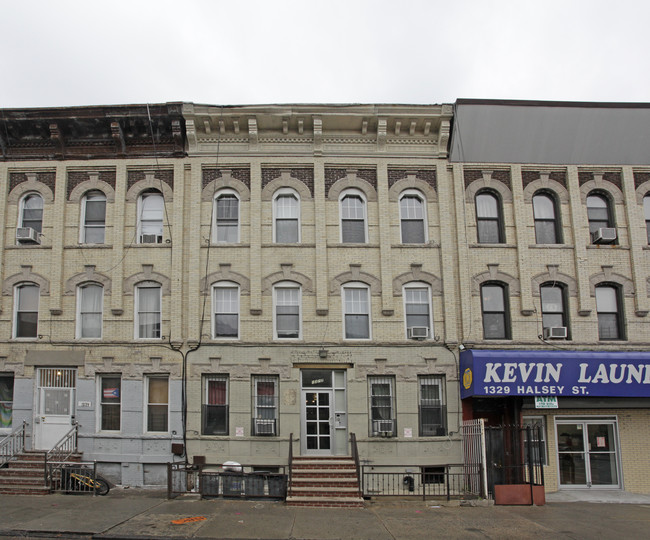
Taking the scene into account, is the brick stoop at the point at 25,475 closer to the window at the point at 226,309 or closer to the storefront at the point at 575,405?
the window at the point at 226,309

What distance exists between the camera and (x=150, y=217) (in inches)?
694

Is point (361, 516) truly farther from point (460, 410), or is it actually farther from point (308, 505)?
point (460, 410)

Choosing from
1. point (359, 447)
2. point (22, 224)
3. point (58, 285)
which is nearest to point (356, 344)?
point (359, 447)

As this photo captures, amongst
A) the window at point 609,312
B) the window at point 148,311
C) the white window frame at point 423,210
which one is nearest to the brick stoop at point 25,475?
the window at point 148,311

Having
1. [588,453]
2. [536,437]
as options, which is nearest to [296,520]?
[536,437]

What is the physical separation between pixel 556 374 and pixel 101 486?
12.2 m

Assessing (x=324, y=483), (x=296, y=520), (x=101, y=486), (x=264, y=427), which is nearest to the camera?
(x=296, y=520)

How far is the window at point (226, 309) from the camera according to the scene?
666 inches

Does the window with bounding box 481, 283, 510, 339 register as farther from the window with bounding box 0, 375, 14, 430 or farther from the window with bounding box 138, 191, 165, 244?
the window with bounding box 0, 375, 14, 430

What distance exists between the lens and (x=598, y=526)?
12.1 metres

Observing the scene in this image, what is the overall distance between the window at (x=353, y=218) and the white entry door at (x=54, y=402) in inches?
351

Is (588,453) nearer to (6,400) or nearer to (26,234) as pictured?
(6,400)

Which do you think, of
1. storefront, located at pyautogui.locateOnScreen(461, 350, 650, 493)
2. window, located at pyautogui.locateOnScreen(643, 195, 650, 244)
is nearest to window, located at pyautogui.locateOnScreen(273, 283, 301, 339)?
storefront, located at pyautogui.locateOnScreen(461, 350, 650, 493)

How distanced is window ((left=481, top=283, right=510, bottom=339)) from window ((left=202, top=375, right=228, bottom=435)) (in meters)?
7.77
